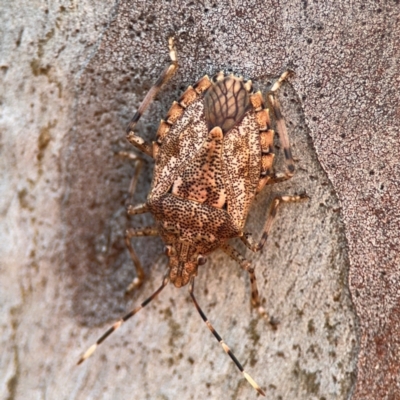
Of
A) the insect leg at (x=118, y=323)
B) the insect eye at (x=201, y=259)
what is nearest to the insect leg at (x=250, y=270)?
the insect eye at (x=201, y=259)

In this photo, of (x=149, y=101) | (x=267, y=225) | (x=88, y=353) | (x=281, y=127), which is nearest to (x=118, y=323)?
(x=88, y=353)

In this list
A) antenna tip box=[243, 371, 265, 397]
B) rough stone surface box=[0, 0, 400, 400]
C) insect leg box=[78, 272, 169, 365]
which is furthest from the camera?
insect leg box=[78, 272, 169, 365]

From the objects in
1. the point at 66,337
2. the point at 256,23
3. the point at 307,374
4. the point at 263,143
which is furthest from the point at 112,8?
the point at 307,374

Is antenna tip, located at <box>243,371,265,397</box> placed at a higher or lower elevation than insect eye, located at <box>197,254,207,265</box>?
lower

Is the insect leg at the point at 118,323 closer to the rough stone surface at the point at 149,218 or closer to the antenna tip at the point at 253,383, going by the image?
the rough stone surface at the point at 149,218

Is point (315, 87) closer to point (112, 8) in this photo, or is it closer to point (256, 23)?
point (256, 23)

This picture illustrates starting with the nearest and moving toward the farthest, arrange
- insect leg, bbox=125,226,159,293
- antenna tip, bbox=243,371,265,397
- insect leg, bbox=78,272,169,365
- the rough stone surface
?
the rough stone surface → antenna tip, bbox=243,371,265,397 → insect leg, bbox=78,272,169,365 → insect leg, bbox=125,226,159,293

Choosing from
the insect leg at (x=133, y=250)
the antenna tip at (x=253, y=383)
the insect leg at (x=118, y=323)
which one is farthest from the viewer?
the insect leg at (x=133, y=250)

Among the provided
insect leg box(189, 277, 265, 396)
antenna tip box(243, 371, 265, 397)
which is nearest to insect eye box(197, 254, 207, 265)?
insect leg box(189, 277, 265, 396)

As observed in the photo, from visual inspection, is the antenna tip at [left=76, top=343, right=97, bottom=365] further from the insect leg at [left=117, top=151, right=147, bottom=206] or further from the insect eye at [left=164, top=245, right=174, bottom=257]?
the insect leg at [left=117, top=151, right=147, bottom=206]
